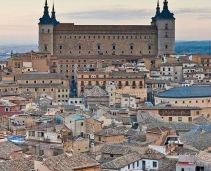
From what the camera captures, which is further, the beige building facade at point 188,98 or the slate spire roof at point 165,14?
the slate spire roof at point 165,14

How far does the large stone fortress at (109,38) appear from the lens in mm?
93625

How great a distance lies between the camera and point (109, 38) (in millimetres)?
94812

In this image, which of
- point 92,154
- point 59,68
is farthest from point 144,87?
point 92,154

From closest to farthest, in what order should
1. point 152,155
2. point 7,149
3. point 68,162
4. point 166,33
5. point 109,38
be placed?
point 68,162
point 152,155
point 7,149
point 166,33
point 109,38

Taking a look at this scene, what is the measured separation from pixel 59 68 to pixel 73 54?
1102 cm

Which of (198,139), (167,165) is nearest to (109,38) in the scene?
(198,139)

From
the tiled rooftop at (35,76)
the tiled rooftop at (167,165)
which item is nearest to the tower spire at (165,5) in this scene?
the tiled rooftop at (35,76)

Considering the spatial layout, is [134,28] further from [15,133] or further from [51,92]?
[15,133]

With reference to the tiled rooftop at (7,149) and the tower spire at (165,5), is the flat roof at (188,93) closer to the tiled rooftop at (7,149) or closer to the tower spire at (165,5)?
the tiled rooftop at (7,149)

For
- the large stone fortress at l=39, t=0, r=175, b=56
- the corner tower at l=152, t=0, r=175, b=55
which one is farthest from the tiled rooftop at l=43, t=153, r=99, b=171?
the corner tower at l=152, t=0, r=175, b=55

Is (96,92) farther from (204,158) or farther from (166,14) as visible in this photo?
(166,14)

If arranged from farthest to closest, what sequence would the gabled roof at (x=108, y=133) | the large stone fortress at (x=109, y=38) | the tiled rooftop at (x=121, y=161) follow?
the large stone fortress at (x=109, y=38) < the gabled roof at (x=108, y=133) < the tiled rooftop at (x=121, y=161)

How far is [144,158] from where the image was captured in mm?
26078

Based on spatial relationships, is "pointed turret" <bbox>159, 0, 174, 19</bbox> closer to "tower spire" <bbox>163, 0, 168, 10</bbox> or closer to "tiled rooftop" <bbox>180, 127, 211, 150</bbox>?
"tower spire" <bbox>163, 0, 168, 10</bbox>
